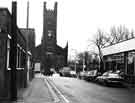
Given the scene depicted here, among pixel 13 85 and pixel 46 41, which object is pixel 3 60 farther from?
pixel 46 41

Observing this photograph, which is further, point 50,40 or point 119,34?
point 50,40

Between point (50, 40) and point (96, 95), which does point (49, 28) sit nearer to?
point (50, 40)

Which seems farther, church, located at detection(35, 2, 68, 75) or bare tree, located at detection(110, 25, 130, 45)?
church, located at detection(35, 2, 68, 75)

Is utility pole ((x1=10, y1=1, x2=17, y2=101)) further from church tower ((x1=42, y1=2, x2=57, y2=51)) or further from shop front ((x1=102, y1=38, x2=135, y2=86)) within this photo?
church tower ((x1=42, y1=2, x2=57, y2=51))

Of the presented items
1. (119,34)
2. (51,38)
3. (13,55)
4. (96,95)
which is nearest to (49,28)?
(51,38)

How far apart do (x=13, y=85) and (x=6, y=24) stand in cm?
307

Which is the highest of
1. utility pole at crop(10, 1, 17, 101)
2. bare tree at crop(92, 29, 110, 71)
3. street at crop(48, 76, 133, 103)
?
bare tree at crop(92, 29, 110, 71)

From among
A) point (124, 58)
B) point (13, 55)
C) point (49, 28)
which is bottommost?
point (13, 55)

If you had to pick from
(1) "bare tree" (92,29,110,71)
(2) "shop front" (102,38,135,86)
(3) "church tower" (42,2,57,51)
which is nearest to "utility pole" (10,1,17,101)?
(2) "shop front" (102,38,135,86)

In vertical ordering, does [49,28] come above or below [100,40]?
above

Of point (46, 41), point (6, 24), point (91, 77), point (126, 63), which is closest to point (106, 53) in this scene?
point (91, 77)

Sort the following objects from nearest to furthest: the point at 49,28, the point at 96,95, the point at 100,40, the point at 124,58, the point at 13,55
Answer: the point at 13,55
the point at 96,95
the point at 124,58
the point at 100,40
the point at 49,28

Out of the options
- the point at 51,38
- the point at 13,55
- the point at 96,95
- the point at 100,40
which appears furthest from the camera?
the point at 51,38

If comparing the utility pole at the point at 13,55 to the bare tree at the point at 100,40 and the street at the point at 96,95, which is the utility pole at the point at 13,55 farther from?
the bare tree at the point at 100,40
